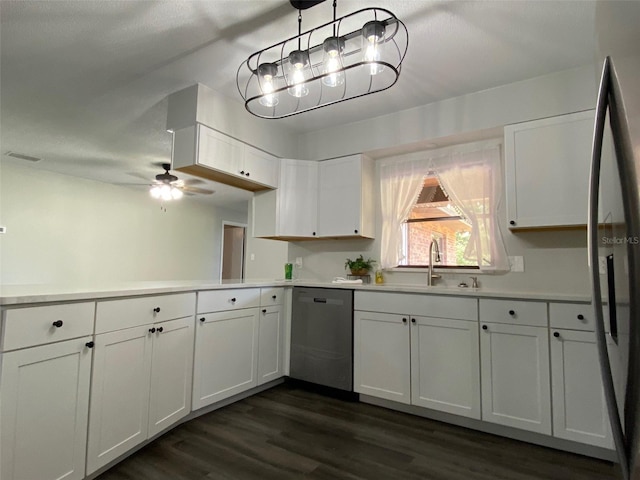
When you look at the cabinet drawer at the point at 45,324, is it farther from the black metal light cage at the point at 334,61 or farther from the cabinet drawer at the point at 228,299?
the black metal light cage at the point at 334,61

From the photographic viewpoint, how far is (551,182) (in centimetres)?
244

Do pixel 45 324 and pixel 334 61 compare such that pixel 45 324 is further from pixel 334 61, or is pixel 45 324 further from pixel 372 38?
pixel 372 38

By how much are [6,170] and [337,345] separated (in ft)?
16.4

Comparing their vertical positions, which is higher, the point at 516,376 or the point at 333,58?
the point at 333,58

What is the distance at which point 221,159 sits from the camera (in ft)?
9.29

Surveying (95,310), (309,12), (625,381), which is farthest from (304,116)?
(625,381)

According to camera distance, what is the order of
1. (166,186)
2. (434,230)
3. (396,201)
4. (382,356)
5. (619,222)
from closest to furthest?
(619,222)
(382,356)
(434,230)
(396,201)
(166,186)

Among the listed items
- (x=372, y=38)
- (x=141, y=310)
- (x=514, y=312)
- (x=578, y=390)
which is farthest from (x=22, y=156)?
(x=578, y=390)

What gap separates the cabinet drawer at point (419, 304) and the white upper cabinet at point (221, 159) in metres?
1.44

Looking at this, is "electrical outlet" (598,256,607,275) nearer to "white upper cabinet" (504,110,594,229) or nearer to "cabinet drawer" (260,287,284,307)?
"white upper cabinet" (504,110,594,229)

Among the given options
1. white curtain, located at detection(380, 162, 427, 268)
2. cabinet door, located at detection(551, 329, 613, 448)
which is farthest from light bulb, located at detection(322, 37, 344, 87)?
cabinet door, located at detection(551, 329, 613, 448)

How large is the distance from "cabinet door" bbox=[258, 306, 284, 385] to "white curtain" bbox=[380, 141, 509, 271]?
1.13 m

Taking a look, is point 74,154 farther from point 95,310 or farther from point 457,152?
point 457,152

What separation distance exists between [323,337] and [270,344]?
468 mm
